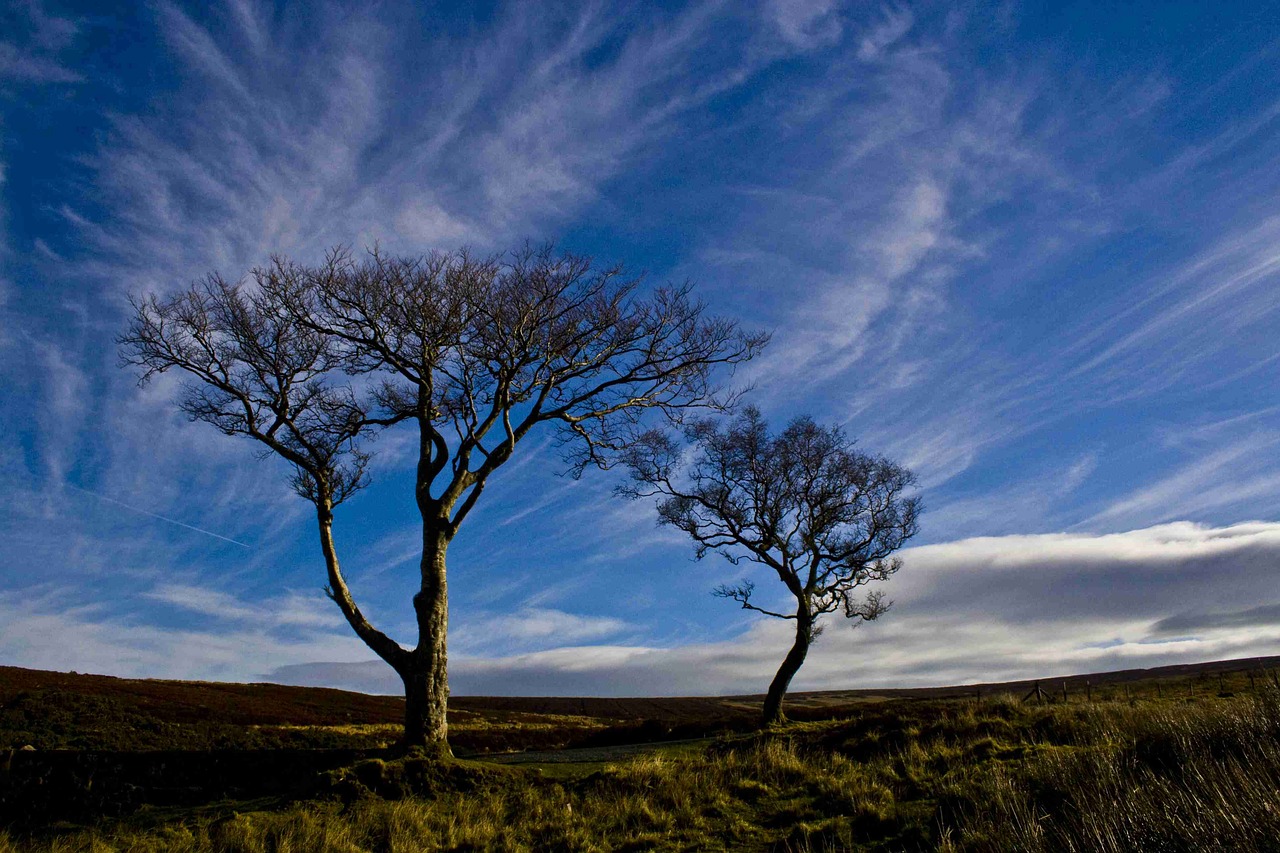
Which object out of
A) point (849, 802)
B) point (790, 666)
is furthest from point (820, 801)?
point (790, 666)

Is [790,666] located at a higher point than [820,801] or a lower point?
higher

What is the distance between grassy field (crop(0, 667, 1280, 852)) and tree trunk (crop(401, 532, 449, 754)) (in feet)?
3.67

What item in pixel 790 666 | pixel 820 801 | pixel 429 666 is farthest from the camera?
pixel 790 666

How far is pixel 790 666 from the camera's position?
27625 mm

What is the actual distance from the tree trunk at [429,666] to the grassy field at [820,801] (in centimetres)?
112

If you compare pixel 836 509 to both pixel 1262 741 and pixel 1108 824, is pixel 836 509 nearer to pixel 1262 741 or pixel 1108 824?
pixel 1262 741

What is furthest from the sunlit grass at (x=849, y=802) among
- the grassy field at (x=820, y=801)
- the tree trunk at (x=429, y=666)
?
the tree trunk at (x=429, y=666)

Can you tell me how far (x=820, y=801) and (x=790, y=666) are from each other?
56.7ft

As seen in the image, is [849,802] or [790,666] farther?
[790,666]

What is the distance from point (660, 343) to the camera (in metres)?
19.8

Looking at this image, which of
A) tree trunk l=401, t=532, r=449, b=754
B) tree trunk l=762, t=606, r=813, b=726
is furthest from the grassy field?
tree trunk l=762, t=606, r=813, b=726

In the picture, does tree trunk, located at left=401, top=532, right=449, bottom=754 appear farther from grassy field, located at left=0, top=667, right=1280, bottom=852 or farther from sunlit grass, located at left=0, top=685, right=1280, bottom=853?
sunlit grass, located at left=0, top=685, right=1280, bottom=853

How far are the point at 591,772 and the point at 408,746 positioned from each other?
343 cm

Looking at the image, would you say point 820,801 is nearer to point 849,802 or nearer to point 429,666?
point 849,802
